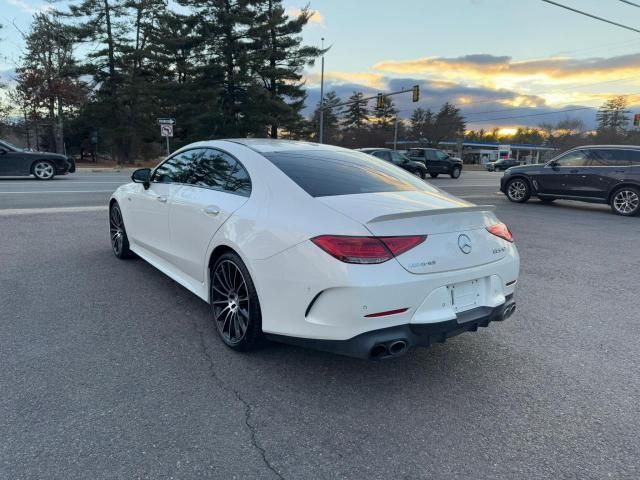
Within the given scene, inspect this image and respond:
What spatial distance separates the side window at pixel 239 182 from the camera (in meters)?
3.30

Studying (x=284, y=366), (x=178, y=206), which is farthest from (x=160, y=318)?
(x=284, y=366)

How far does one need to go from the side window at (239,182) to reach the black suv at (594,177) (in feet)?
37.6

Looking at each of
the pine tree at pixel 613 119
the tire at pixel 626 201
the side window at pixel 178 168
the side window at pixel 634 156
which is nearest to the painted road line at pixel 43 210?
the side window at pixel 178 168

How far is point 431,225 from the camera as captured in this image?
2.70m

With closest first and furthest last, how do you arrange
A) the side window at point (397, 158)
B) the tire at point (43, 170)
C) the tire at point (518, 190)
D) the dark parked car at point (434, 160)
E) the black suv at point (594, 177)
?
1. the black suv at point (594, 177)
2. the tire at point (518, 190)
3. the tire at point (43, 170)
4. the side window at point (397, 158)
5. the dark parked car at point (434, 160)

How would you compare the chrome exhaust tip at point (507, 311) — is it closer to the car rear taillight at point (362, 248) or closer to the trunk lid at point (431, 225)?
the trunk lid at point (431, 225)

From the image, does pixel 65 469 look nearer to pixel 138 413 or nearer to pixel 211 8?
pixel 138 413

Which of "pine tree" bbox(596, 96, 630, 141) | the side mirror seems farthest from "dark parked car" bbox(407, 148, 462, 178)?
"pine tree" bbox(596, 96, 630, 141)

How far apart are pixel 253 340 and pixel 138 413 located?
2.82ft

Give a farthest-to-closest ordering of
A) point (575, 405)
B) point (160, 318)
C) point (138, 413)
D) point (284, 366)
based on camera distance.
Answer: point (160, 318) → point (284, 366) → point (575, 405) → point (138, 413)

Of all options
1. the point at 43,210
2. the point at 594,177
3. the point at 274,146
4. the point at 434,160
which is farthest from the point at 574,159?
the point at 434,160

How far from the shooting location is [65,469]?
6.81 feet

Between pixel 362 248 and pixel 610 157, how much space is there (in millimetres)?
11953

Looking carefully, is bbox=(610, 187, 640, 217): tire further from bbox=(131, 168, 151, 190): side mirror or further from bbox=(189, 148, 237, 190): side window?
bbox=(131, 168, 151, 190): side mirror
